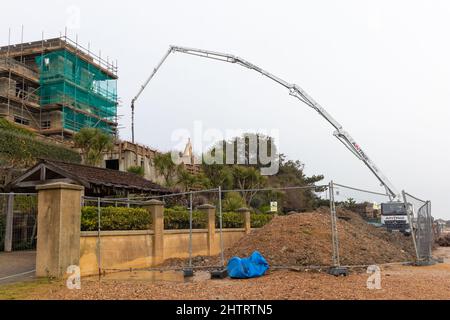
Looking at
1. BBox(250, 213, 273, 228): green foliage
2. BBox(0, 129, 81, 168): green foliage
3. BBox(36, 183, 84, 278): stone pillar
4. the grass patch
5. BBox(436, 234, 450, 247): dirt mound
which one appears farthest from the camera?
BBox(436, 234, 450, 247): dirt mound

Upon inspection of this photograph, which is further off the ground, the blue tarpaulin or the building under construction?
the building under construction

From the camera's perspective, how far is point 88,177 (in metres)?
16.6

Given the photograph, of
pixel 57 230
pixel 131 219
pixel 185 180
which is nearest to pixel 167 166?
pixel 185 180

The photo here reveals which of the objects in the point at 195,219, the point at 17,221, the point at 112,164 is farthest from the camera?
the point at 112,164

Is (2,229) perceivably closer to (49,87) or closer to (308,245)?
(308,245)

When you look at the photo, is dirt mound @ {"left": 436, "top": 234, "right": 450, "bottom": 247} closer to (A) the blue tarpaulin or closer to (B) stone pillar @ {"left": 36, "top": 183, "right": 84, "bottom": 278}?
Answer: (A) the blue tarpaulin

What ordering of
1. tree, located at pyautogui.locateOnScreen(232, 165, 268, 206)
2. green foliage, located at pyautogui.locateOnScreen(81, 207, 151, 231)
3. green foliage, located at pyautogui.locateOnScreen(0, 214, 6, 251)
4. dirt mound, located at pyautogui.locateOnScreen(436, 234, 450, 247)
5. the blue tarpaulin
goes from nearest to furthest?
the blue tarpaulin < green foliage, located at pyautogui.locateOnScreen(81, 207, 151, 231) < green foliage, located at pyautogui.locateOnScreen(0, 214, 6, 251) < dirt mound, located at pyautogui.locateOnScreen(436, 234, 450, 247) < tree, located at pyautogui.locateOnScreen(232, 165, 268, 206)

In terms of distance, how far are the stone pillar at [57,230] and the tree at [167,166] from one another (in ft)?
73.8

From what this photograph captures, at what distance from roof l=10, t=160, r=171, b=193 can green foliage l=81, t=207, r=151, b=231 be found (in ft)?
8.56

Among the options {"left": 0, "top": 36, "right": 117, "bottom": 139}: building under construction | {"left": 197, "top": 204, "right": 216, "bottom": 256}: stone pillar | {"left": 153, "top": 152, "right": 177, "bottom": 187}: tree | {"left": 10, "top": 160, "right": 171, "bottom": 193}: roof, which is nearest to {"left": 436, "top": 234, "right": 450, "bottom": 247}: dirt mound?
{"left": 197, "top": 204, "right": 216, "bottom": 256}: stone pillar

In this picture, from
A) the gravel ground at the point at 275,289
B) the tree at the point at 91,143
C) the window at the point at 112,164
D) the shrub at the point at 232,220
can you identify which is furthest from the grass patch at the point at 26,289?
the window at the point at 112,164

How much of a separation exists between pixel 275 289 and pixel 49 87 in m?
40.3

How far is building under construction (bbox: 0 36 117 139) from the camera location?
3991cm
